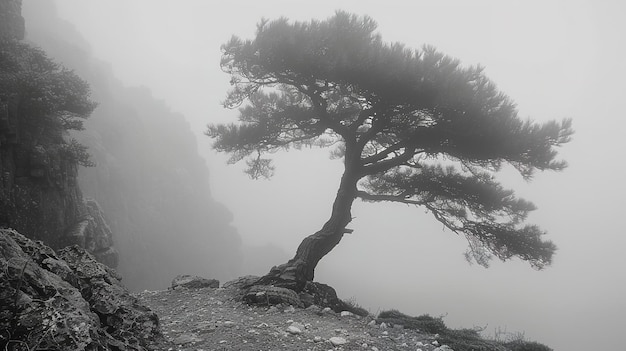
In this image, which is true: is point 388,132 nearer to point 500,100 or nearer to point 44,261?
point 500,100

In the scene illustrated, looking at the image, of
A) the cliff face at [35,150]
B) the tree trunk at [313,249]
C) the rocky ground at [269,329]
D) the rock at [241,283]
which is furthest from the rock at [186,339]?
the cliff face at [35,150]

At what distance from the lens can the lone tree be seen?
820 centimetres

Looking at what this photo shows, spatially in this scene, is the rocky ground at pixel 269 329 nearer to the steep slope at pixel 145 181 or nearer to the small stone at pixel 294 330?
the small stone at pixel 294 330

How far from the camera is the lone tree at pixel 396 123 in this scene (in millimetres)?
8203

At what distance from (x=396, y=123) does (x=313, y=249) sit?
427cm

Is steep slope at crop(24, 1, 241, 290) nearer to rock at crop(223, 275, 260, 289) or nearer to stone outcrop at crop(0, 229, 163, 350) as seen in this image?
rock at crop(223, 275, 260, 289)

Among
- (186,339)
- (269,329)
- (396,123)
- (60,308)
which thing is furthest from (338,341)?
(396,123)

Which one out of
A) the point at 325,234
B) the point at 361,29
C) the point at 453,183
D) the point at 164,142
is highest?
the point at 164,142

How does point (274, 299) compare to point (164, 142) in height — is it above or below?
below

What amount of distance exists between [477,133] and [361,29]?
4045 mm

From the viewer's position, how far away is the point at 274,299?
23.1ft

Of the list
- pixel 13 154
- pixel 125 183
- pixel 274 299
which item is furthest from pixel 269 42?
pixel 125 183

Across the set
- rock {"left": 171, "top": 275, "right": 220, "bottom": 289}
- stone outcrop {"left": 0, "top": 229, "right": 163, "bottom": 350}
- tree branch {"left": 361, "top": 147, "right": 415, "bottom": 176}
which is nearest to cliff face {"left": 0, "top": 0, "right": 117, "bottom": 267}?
rock {"left": 171, "top": 275, "right": 220, "bottom": 289}

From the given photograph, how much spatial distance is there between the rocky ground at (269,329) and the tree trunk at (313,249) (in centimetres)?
144
